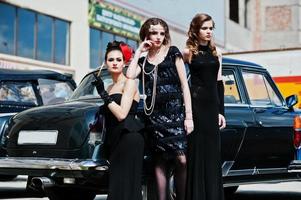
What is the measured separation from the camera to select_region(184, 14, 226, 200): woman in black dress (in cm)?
564

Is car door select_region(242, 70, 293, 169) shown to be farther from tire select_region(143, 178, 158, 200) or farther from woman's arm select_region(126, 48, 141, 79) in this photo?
woman's arm select_region(126, 48, 141, 79)

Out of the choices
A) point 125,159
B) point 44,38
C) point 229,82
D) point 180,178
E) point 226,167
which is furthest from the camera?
point 44,38

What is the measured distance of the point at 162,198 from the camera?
5566 mm

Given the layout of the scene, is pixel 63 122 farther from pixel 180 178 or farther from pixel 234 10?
pixel 234 10

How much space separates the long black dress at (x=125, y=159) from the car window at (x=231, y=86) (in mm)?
2539

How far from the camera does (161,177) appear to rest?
5590 mm

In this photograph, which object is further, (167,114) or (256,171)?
(256,171)

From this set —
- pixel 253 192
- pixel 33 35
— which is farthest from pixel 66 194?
pixel 33 35

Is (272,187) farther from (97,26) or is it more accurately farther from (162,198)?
(97,26)

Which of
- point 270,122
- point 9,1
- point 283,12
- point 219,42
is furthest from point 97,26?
point 283,12

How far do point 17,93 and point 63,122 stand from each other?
3632 mm

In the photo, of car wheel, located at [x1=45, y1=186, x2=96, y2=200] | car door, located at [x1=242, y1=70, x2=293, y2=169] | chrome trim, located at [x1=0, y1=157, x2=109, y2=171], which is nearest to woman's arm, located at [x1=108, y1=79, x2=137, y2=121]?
chrome trim, located at [x1=0, y1=157, x2=109, y2=171]

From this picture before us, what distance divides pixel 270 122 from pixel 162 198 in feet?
8.42

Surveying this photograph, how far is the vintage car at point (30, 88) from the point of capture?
31.3 feet
